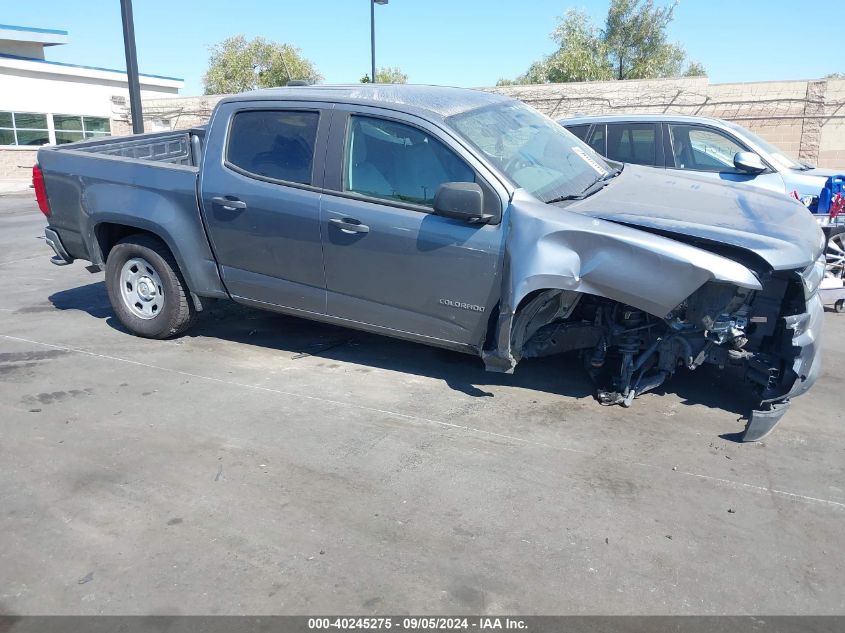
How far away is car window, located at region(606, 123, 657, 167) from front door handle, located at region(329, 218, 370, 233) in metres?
4.74

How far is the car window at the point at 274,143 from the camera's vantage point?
197 inches

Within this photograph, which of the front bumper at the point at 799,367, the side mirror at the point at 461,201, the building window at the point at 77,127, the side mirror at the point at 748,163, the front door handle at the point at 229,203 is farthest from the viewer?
the building window at the point at 77,127

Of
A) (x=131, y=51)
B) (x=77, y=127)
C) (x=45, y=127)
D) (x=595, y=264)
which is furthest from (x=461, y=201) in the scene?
(x=77, y=127)

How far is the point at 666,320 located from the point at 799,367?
78 cm

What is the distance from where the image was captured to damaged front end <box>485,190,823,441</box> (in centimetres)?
392

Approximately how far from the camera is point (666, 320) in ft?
14.0

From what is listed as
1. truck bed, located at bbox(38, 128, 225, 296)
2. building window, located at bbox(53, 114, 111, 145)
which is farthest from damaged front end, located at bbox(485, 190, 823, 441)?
building window, located at bbox(53, 114, 111, 145)

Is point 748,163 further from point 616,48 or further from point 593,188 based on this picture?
point 616,48

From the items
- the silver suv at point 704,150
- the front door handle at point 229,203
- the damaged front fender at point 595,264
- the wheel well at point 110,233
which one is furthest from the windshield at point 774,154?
the wheel well at point 110,233

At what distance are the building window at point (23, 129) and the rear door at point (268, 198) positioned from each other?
2878 cm

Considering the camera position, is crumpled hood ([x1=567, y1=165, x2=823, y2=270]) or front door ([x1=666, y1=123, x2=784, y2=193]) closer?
crumpled hood ([x1=567, y1=165, x2=823, y2=270])

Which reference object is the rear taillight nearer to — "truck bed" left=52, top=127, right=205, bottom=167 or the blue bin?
"truck bed" left=52, top=127, right=205, bottom=167

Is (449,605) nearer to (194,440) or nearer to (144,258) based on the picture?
(194,440)

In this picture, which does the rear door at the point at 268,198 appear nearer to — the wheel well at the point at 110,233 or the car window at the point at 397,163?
the car window at the point at 397,163
